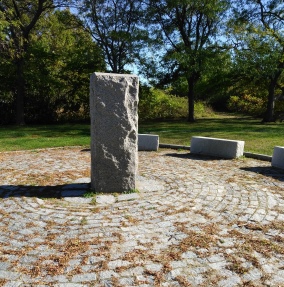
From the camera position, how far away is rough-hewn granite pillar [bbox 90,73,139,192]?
4.73 metres

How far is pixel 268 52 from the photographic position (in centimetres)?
1809

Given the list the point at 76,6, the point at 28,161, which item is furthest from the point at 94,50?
the point at 28,161

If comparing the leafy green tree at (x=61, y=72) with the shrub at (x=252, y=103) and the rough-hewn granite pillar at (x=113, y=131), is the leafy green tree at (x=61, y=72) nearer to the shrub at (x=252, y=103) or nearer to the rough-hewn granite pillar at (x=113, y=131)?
the shrub at (x=252, y=103)

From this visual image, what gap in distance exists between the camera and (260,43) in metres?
18.3

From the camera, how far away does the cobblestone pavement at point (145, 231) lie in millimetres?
2740

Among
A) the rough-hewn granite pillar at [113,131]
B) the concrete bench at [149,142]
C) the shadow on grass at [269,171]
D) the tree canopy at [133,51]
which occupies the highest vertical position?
the tree canopy at [133,51]

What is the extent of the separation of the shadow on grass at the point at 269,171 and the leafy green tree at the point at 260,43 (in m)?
12.4

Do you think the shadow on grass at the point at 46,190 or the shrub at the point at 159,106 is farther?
the shrub at the point at 159,106

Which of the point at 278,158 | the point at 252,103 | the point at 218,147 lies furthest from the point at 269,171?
the point at 252,103

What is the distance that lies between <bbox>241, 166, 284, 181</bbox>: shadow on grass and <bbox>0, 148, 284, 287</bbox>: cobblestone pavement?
Result: 232 mm

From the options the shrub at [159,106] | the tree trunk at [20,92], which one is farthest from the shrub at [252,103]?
the tree trunk at [20,92]

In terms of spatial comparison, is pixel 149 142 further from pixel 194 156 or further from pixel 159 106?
pixel 159 106

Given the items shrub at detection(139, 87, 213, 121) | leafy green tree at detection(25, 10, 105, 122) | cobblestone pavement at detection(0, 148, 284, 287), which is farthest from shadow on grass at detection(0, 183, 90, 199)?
shrub at detection(139, 87, 213, 121)

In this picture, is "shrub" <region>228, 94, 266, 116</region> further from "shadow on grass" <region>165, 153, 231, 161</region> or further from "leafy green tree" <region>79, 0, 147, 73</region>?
"shadow on grass" <region>165, 153, 231, 161</region>
